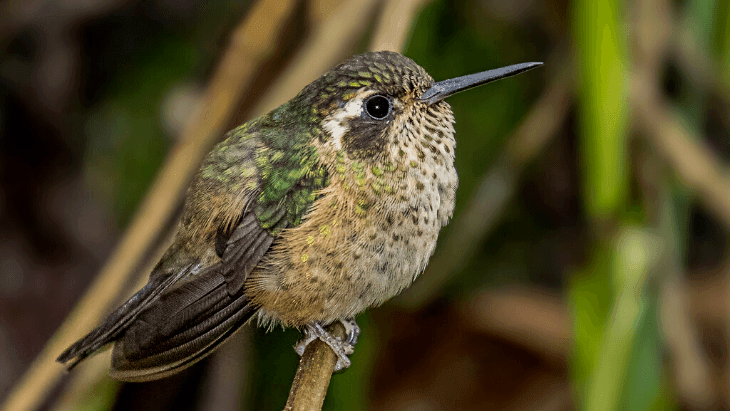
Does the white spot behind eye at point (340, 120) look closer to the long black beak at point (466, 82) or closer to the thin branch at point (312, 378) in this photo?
the long black beak at point (466, 82)

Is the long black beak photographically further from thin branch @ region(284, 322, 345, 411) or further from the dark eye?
thin branch @ region(284, 322, 345, 411)

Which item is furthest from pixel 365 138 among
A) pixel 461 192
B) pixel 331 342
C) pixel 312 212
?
pixel 461 192

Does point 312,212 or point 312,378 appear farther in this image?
point 312,212

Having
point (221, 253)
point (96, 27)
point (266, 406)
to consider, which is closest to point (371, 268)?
point (221, 253)

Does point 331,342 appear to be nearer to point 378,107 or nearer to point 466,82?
point 378,107

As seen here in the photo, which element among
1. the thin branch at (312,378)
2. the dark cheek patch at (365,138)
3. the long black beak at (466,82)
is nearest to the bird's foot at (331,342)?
the thin branch at (312,378)

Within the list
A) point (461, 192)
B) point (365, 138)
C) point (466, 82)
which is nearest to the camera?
point (466, 82)

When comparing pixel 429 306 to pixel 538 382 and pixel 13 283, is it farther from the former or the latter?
pixel 13 283
